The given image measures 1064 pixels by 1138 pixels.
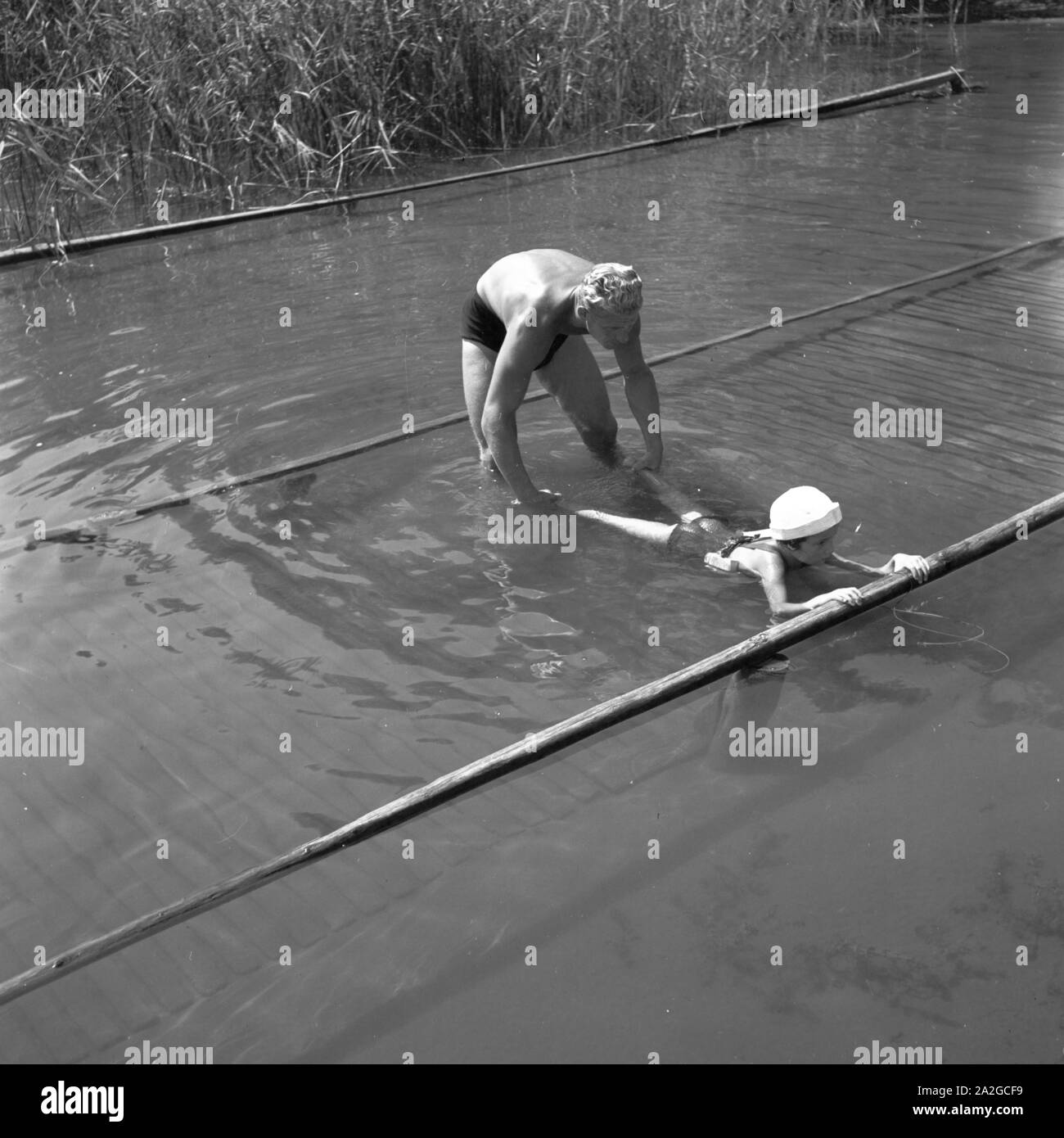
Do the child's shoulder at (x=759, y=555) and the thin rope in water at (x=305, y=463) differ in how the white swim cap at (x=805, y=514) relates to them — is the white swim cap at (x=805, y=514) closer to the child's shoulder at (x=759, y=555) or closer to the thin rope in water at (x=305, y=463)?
the child's shoulder at (x=759, y=555)

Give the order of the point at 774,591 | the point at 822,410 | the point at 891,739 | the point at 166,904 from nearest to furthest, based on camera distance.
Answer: the point at 166,904
the point at 891,739
the point at 774,591
the point at 822,410

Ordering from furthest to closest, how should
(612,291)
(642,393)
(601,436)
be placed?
1. (601,436)
2. (642,393)
3. (612,291)

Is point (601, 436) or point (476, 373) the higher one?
point (476, 373)

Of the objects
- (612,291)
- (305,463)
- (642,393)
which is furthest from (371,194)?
(612,291)

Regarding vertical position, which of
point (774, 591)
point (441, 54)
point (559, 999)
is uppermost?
point (441, 54)

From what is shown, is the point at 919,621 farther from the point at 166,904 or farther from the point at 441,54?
the point at 441,54

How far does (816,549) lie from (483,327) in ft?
5.45

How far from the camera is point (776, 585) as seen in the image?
4.44 m

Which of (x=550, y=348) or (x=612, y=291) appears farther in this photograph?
(x=550, y=348)

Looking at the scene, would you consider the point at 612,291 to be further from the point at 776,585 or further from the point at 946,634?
the point at 946,634

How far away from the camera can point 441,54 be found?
34.1 feet

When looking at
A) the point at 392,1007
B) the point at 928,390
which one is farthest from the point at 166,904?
the point at 928,390

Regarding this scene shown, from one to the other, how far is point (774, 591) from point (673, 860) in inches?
50.7

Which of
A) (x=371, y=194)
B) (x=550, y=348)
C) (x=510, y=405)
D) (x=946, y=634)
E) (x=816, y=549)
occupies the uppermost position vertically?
(x=371, y=194)
